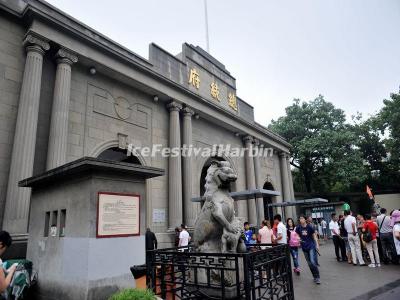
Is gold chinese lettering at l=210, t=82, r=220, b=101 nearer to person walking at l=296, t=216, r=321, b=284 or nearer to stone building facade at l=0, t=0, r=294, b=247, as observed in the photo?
stone building facade at l=0, t=0, r=294, b=247

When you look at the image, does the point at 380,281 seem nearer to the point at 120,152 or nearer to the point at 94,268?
the point at 94,268

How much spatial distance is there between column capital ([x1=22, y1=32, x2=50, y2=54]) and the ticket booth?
252 inches

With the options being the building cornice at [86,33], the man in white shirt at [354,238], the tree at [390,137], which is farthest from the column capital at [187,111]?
the tree at [390,137]

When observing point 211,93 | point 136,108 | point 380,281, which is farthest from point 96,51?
point 380,281

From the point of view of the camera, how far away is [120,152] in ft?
43.8

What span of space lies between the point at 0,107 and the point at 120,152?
5111mm

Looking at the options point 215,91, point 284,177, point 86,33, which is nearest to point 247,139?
point 215,91

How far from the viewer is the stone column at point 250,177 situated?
19359 millimetres

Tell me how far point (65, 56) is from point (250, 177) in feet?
45.3

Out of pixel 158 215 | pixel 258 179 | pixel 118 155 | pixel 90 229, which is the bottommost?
pixel 90 229

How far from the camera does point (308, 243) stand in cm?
841

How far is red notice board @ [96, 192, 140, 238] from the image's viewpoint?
461 centimetres

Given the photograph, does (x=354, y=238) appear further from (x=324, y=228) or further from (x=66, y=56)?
(x=324, y=228)

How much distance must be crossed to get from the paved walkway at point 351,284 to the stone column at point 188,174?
5865 mm
